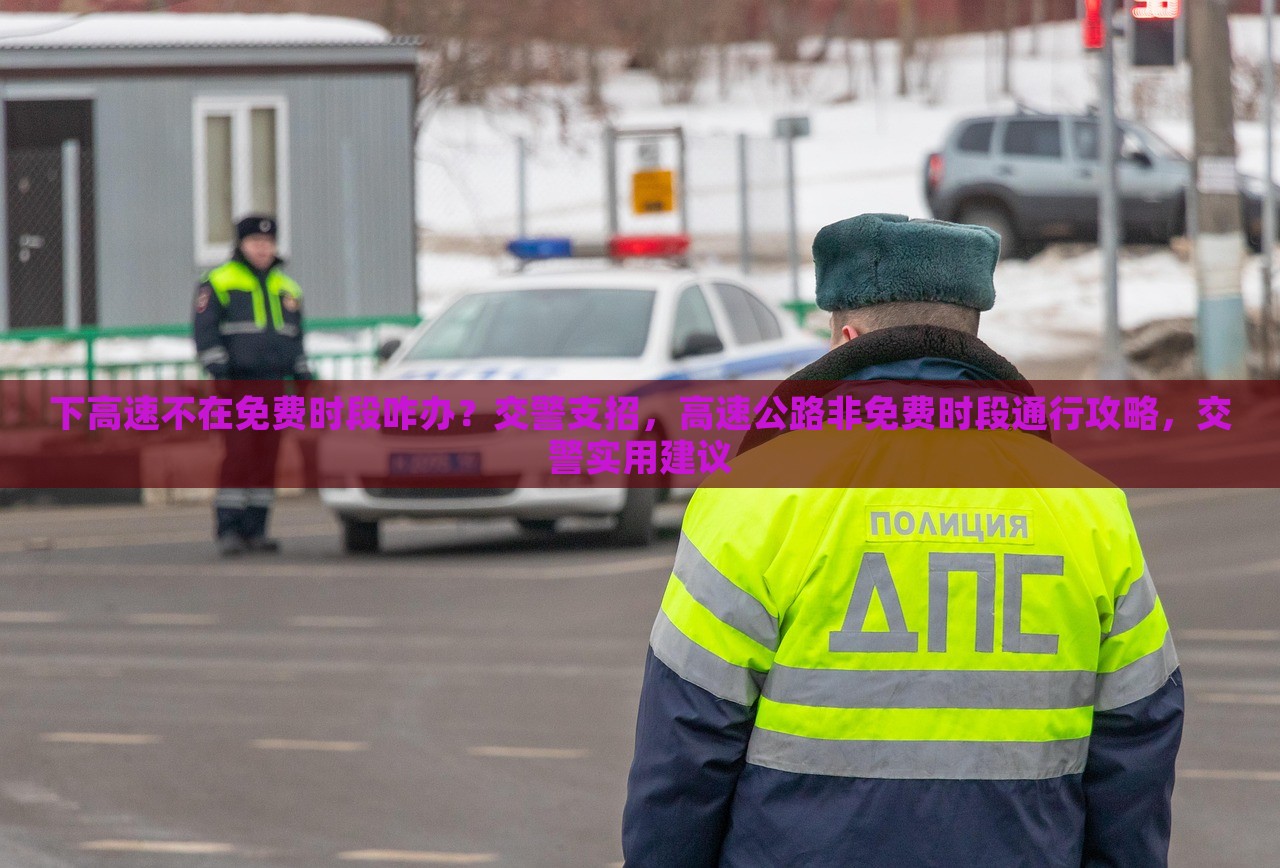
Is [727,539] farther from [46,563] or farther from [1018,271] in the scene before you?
[1018,271]

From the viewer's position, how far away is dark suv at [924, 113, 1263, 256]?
87.5ft

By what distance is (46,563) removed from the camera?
40.7ft

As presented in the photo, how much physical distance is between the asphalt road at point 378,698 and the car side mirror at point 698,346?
3.87ft

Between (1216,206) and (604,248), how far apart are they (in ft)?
22.1

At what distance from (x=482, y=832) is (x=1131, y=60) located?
42.7ft

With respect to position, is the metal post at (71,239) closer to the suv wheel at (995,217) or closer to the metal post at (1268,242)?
the suv wheel at (995,217)

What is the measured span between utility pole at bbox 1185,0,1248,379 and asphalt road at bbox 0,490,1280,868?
6.38 m

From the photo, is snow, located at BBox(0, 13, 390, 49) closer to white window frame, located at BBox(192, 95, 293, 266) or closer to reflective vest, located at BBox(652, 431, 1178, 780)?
Result: white window frame, located at BBox(192, 95, 293, 266)

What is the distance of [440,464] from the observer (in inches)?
464

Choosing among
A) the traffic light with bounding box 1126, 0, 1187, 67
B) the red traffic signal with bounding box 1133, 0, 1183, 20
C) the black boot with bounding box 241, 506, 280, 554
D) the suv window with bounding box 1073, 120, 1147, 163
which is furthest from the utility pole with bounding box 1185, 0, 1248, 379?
the black boot with bounding box 241, 506, 280, 554

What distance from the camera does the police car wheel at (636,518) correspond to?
485 inches

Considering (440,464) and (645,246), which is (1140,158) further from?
(440,464)

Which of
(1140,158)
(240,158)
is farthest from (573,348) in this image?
(1140,158)

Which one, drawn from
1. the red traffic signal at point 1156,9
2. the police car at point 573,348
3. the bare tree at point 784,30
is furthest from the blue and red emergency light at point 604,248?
the bare tree at point 784,30
